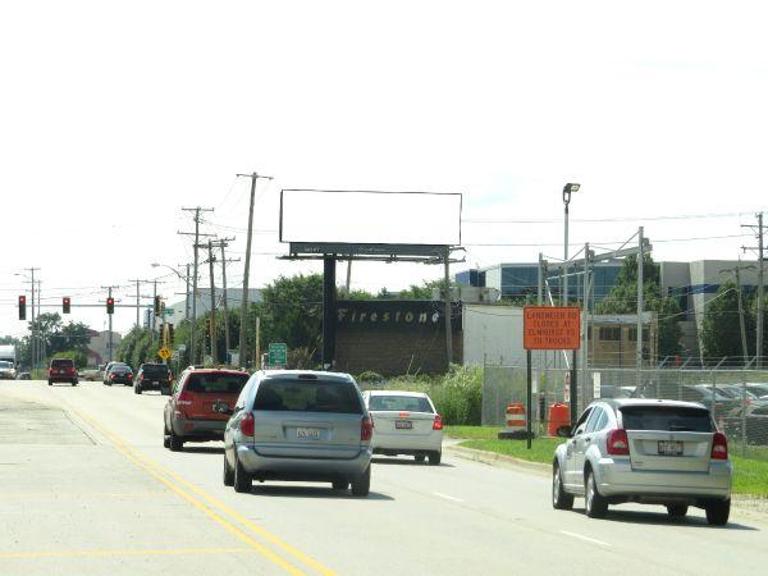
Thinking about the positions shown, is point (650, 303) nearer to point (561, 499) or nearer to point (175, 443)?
point (175, 443)

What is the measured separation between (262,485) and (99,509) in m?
5.42

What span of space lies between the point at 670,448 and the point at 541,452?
14.6 m

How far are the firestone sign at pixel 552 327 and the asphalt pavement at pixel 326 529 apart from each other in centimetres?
805

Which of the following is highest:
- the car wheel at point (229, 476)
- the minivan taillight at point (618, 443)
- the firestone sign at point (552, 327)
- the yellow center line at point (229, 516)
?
the firestone sign at point (552, 327)

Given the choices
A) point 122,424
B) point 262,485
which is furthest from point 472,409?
point 262,485

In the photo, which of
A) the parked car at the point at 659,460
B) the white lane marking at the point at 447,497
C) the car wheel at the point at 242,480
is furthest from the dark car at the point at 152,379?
the parked car at the point at 659,460

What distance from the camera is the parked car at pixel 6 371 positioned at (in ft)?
409

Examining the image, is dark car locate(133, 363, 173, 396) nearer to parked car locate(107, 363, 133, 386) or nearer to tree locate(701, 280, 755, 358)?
parked car locate(107, 363, 133, 386)

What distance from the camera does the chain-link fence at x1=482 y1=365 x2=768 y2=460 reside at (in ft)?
114

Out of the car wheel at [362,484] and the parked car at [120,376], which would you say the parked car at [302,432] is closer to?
the car wheel at [362,484]

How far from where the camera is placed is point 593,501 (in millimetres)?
19719

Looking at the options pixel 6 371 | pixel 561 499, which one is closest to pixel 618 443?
pixel 561 499

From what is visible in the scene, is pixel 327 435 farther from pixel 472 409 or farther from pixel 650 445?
pixel 472 409

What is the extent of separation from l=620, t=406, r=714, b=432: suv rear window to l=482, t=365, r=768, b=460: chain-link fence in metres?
10.3
